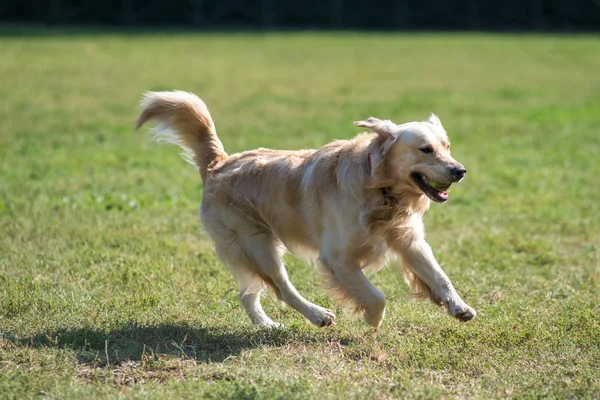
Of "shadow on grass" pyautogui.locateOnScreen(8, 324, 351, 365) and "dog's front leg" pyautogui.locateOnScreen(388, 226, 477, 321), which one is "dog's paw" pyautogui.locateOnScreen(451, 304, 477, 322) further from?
"shadow on grass" pyautogui.locateOnScreen(8, 324, 351, 365)

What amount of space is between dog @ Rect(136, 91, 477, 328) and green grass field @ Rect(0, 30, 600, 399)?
1.00 feet

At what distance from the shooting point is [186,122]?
609cm

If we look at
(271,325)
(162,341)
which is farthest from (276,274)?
(162,341)

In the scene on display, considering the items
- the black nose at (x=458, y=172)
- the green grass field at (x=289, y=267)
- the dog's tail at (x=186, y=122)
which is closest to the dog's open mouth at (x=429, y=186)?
the black nose at (x=458, y=172)

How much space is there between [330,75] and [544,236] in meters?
14.8

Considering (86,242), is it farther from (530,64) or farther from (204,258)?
(530,64)

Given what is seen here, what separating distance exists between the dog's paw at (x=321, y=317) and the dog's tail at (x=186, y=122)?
1404 millimetres

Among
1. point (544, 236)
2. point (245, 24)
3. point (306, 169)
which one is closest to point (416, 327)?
point (306, 169)

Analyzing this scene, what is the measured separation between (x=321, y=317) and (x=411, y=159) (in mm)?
1249

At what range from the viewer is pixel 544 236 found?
7941 millimetres

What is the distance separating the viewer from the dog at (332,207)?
4.98m

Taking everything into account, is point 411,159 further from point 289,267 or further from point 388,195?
point 289,267

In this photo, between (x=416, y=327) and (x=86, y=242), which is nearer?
(x=416, y=327)

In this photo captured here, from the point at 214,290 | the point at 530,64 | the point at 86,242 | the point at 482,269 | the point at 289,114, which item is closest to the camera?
the point at 214,290
